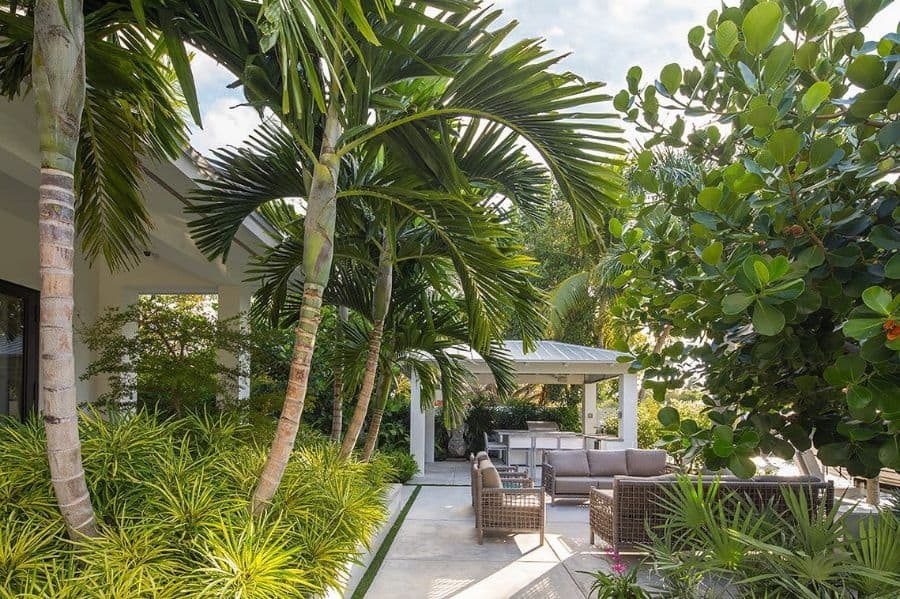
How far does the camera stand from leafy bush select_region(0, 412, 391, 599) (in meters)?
2.61

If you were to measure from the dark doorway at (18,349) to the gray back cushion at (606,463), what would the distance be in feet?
25.4

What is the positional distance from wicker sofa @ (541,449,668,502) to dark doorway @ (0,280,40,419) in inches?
267

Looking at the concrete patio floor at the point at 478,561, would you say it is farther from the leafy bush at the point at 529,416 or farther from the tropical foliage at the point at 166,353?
the leafy bush at the point at 529,416

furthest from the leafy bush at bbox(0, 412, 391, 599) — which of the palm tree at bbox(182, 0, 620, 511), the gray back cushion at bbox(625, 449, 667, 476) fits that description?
the gray back cushion at bbox(625, 449, 667, 476)

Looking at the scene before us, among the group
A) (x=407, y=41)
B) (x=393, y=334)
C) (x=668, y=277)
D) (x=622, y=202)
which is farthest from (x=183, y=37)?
(x=393, y=334)

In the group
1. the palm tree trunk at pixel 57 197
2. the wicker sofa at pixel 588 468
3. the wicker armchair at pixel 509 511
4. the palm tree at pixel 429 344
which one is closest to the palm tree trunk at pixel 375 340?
the palm tree at pixel 429 344

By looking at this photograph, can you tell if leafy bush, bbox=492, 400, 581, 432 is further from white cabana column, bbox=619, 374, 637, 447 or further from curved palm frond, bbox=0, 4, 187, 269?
curved palm frond, bbox=0, 4, 187, 269

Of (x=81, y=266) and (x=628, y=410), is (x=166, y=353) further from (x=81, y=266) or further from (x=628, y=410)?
(x=628, y=410)

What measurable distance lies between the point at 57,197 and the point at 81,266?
6236 millimetres

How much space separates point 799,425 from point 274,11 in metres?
2.08

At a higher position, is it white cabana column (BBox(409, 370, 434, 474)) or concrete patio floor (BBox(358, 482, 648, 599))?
white cabana column (BBox(409, 370, 434, 474))

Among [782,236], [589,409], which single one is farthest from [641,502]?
[589,409]

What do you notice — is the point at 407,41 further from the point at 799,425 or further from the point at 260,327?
the point at 260,327

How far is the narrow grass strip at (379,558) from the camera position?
5359mm
